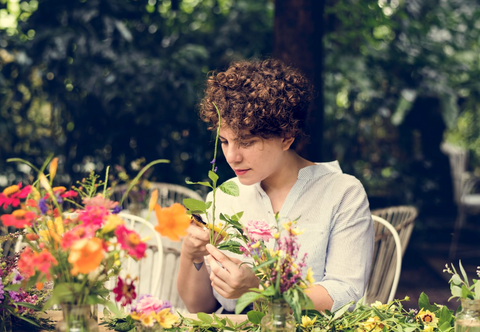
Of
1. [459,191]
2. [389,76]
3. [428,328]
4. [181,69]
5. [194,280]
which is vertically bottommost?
[459,191]

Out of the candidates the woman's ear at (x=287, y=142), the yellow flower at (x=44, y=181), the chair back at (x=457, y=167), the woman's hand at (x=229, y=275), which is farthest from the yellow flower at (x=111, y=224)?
the chair back at (x=457, y=167)

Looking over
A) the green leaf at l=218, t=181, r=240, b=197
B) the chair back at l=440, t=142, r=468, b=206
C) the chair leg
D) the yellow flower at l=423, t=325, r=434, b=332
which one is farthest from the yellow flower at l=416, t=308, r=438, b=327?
the chair back at l=440, t=142, r=468, b=206

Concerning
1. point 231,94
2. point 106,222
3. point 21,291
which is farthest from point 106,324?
point 231,94

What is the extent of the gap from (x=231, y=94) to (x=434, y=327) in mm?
752

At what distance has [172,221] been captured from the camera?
0.71 metres

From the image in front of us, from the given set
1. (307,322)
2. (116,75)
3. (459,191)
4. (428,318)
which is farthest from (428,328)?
(459,191)

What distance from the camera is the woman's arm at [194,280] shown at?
1229 millimetres

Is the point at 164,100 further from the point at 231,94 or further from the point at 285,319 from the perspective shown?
the point at 285,319

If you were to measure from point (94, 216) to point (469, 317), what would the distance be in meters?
0.65

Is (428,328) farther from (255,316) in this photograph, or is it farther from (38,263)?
(38,263)

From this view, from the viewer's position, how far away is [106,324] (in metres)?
1.04

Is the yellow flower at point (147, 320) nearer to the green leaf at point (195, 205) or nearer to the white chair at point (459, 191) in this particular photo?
the green leaf at point (195, 205)

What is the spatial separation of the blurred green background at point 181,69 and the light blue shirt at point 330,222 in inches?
35.5

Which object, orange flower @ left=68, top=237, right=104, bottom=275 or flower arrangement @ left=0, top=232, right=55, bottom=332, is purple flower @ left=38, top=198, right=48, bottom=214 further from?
flower arrangement @ left=0, top=232, right=55, bottom=332
